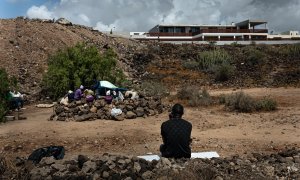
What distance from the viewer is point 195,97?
1777 cm

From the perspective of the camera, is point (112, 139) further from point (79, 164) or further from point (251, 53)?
point (251, 53)

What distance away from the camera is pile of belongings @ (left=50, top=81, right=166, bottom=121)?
14.7m

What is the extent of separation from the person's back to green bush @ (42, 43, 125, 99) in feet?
41.6

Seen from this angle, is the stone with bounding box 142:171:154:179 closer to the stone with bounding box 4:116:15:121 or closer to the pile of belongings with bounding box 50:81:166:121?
the pile of belongings with bounding box 50:81:166:121

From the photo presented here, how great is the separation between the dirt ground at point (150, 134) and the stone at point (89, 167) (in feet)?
10.9

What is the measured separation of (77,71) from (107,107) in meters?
5.58

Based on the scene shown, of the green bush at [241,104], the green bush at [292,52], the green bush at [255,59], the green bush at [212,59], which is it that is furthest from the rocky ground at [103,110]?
the green bush at [292,52]

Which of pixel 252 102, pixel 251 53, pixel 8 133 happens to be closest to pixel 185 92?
pixel 252 102

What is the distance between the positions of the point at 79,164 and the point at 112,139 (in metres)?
4.50

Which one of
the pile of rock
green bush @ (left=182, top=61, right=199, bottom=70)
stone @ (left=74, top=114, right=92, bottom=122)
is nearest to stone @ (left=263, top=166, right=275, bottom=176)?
the pile of rock

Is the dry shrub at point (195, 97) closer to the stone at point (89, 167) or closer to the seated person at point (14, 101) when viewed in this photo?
the seated person at point (14, 101)

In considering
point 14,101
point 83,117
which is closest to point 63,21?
point 14,101

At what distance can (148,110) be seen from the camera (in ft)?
50.0

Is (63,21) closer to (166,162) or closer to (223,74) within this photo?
(223,74)
